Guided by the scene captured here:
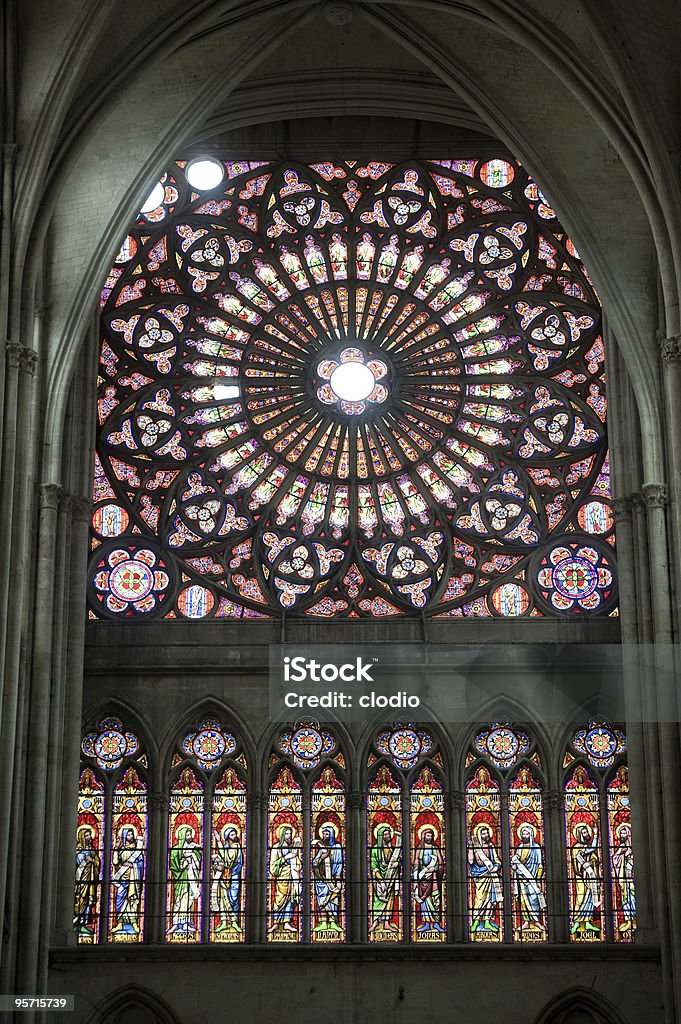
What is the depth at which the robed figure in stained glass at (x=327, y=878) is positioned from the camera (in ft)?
70.9

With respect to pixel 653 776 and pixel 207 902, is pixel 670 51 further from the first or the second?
pixel 207 902

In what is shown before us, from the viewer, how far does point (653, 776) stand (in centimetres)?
2073

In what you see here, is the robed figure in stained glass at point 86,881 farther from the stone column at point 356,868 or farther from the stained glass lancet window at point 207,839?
the stone column at point 356,868

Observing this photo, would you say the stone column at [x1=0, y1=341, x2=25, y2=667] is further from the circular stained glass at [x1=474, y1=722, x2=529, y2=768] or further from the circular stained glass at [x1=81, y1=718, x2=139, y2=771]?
the circular stained glass at [x1=474, y1=722, x2=529, y2=768]

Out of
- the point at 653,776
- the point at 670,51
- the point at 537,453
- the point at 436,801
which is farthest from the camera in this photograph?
the point at 537,453

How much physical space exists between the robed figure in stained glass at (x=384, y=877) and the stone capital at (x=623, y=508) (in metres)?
4.65

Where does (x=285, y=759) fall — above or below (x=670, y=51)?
below

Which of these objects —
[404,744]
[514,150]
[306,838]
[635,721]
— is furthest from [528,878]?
[514,150]

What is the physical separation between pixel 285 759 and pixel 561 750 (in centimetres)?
331

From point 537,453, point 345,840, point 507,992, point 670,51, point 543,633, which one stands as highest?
point 670,51

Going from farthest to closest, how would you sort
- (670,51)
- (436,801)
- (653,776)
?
(436,801) < (653,776) < (670,51)

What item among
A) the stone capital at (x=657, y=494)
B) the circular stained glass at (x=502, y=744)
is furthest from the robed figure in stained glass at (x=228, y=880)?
the stone capital at (x=657, y=494)

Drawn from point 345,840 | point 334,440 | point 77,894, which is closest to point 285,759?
point 345,840

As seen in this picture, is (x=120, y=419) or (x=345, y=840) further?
(x=120, y=419)
